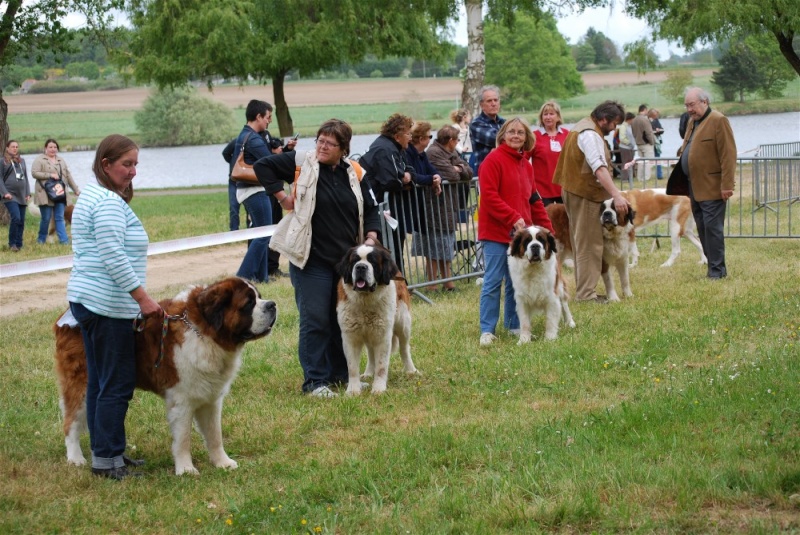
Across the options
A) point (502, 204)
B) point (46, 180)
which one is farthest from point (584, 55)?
point (502, 204)

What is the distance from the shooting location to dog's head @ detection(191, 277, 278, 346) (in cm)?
572

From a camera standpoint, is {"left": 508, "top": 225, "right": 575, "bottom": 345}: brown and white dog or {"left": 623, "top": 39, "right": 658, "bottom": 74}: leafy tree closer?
{"left": 508, "top": 225, "right": 575, "bottom": 345}: brown and white dog

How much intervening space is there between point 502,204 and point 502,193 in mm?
165

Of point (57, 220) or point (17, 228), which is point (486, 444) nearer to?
point (17, 228)

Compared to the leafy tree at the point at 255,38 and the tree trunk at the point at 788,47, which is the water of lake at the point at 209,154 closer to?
the leafy tree at the point at 255,38

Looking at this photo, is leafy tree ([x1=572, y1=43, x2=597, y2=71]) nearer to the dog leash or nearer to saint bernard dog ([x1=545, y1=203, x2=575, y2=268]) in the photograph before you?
saint bernard dog ([x1=545, y1=203, x2=575, y2=268])

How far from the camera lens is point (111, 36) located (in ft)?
81.4

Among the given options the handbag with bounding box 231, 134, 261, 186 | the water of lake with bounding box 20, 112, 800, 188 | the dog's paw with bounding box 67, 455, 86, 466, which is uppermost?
the handbag with bounding box 231, 134, 261, 186

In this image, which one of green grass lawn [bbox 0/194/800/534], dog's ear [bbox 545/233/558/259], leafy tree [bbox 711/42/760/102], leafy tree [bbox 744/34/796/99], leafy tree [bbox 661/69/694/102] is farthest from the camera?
leafy tree [bbox 661/69/694/102]

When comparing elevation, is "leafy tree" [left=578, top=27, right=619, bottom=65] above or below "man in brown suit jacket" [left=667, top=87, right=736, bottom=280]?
above

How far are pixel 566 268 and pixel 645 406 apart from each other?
7617 millimetres

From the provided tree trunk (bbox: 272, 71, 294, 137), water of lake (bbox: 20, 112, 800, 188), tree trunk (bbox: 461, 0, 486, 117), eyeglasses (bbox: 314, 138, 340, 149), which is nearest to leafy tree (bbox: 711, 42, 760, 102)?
water of lake (bbox: 20, 112, 800, 188)

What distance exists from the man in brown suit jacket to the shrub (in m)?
47.2

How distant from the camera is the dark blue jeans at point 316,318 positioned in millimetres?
7531
